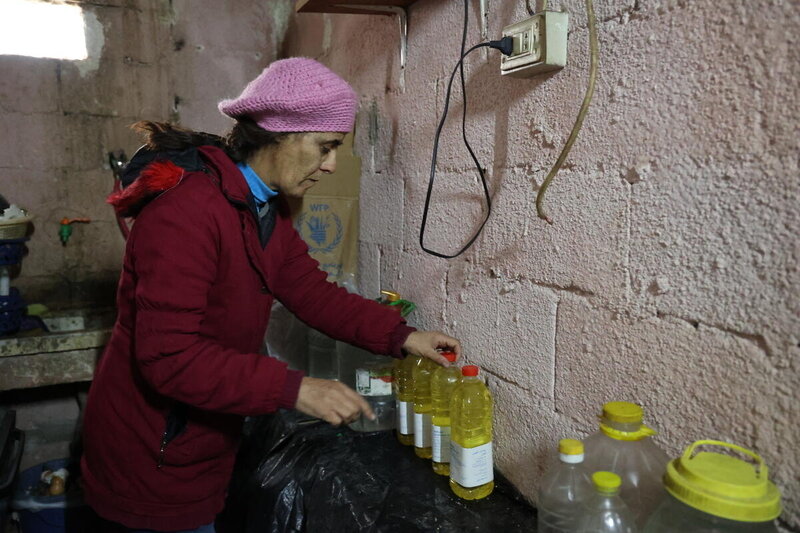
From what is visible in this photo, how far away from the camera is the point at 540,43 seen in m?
1.22

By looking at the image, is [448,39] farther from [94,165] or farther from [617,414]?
[94,165]

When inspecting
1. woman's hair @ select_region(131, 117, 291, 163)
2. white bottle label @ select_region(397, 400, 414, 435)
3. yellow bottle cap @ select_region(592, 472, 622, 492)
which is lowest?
white bottle label @ select_region(397, 400, 414, 435)

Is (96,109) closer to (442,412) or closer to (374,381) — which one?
(374,381)

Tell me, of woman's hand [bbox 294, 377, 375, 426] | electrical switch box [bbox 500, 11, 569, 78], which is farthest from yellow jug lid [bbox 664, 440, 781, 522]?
electrical switch box [bbox 500, 11, 569, 78]

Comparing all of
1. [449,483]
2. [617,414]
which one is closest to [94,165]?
[449,483]

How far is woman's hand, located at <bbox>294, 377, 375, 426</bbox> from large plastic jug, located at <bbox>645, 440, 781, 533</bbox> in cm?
66

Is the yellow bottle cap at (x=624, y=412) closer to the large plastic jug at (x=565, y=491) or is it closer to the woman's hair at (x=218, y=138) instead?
the large plastic jug at (x=565, y=491)

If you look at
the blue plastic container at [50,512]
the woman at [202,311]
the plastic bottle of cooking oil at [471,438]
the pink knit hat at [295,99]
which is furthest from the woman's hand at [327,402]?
the blue plastic container at [50,512]

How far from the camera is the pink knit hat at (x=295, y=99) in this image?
1.36 m

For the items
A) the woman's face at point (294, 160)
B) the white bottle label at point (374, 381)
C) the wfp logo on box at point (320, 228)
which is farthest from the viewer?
the wfp logo on box at point (320, 228)

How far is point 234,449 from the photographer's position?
1.55 meters

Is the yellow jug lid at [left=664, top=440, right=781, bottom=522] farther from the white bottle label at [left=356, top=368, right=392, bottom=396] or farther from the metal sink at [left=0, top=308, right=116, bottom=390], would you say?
the metal sink at [left=0, top=308, right=116, bottom=390]

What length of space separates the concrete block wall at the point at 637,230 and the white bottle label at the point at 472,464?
0.12 meters

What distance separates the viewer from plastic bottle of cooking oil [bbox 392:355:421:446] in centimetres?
170
